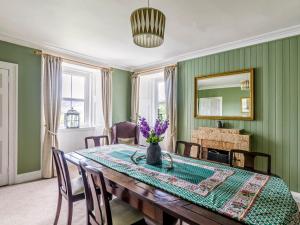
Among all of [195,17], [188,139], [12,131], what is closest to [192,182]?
[195,17]

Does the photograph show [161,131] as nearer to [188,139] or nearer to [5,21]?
[188,139]

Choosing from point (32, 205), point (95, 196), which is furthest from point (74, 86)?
point (95, 196)

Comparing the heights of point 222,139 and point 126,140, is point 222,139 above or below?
above

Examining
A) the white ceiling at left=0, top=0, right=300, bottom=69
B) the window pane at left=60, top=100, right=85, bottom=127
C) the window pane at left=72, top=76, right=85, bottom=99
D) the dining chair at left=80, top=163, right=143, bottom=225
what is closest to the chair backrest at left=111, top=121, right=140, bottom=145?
the window pane at left=60, top=100, right=85, bottom=127

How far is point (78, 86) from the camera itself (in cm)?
437

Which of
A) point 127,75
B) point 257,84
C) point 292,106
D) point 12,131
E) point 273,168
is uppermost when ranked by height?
point 127,75

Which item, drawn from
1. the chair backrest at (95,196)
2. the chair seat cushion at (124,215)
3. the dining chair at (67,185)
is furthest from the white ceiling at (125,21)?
the chair seat cushion at (124,215)

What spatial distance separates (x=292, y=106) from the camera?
2730mm

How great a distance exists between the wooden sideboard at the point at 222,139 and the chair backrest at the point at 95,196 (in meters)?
2.37

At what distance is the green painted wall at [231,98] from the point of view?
10.7ft

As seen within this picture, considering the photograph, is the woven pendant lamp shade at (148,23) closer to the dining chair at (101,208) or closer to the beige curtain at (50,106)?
the dining chair at (101,208)

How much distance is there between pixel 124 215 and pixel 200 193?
0.68 metres

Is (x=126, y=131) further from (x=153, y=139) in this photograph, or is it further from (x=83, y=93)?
(x=153, y=139)

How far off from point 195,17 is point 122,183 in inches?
88.5
